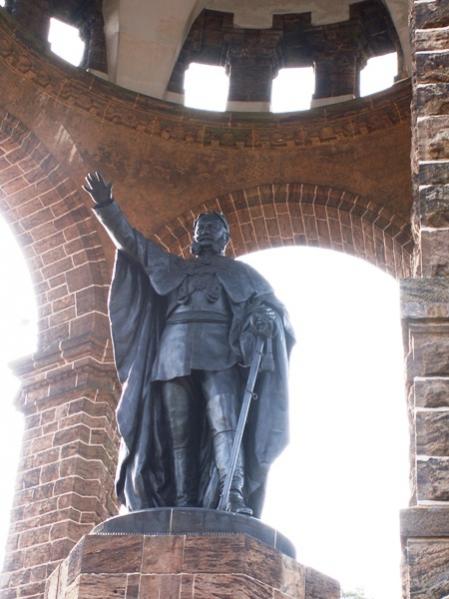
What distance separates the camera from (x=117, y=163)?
13305mm

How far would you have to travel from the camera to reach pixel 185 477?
20.3ft

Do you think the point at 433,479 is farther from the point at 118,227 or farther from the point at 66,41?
the point at 66,41

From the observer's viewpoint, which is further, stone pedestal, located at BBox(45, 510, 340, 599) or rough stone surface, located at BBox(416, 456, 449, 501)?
stone pedestal, located at BBox(45, 510, 340, 599)

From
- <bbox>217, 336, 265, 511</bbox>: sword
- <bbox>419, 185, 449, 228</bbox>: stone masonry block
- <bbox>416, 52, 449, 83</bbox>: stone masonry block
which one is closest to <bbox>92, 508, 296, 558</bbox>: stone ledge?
<bbox>217, 336, 265, 511</bbox>: sword

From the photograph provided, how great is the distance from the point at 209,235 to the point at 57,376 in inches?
212

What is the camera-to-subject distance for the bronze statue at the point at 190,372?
622cm

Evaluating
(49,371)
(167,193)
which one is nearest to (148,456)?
(49,371)

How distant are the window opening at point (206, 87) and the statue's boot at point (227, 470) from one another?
891 cm

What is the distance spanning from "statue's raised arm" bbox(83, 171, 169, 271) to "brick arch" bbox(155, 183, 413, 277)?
6068 millimetres

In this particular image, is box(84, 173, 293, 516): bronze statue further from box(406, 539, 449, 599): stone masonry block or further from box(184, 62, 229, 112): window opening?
box(184, 62, 229, 112): window opening

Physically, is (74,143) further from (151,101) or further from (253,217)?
(253,217)

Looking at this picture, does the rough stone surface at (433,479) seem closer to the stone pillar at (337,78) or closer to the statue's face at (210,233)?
the statue's face at (210,233)

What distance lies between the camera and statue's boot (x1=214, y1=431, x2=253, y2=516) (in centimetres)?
597

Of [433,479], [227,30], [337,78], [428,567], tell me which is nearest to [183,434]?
[433,479]
